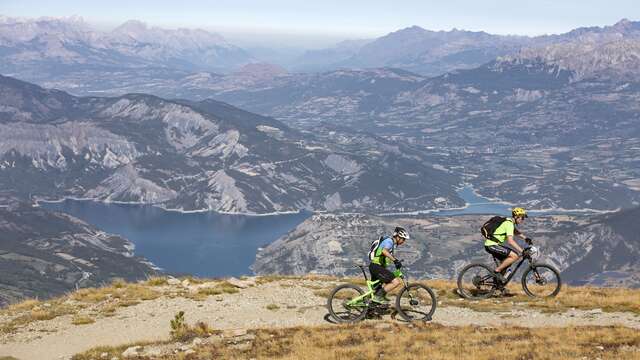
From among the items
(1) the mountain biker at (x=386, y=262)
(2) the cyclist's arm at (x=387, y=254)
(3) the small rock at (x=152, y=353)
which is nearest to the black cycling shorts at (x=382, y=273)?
(1) the mountain biker at (x=386, y=262)

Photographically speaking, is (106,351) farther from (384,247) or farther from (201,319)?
(384,247)

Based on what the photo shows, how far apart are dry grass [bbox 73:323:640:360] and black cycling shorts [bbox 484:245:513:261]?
6.05 meters

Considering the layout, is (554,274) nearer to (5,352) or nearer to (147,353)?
(147,353)

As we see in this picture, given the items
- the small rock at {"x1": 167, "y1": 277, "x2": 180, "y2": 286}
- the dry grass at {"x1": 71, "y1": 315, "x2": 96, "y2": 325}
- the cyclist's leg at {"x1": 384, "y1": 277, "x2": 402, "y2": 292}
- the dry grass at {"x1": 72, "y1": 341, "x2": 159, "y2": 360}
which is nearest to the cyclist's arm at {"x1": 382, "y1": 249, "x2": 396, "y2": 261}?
the cyclist's leg at {"x1": 384, "y1": 277, "x2": 402, "y2": 292}

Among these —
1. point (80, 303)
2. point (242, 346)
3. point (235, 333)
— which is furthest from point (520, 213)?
point (80, 303)

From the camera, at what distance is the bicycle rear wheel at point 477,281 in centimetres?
3584

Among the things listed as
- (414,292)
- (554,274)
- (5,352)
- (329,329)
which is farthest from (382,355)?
(5,352)

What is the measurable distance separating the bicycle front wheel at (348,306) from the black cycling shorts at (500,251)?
25.6ft

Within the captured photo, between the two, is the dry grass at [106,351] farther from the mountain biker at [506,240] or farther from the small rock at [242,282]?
the mountain biker at [506,240]

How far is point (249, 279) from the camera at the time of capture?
44.0 m

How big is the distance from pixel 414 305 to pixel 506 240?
6.81 meters

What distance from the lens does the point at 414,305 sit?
103 ft

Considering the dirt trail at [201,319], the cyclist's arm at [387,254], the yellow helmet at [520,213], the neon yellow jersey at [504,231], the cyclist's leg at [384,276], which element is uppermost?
the yellow helmet at [520,213]

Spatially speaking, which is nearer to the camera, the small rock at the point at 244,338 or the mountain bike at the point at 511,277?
the small rock at the point at 244,338
